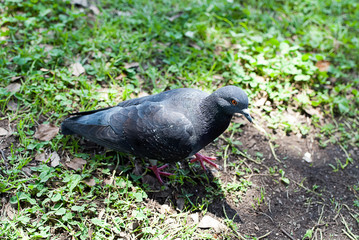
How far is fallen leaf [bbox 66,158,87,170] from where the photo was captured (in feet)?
11.3

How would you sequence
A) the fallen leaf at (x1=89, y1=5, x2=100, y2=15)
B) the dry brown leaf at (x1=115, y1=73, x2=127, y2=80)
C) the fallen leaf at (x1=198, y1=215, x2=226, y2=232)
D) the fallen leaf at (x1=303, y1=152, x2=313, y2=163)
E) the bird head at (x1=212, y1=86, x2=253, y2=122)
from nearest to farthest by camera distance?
the bird head at (x1=212, y1=86, x2=253, y2=122) < the fallen leaf at (x1=198, y1=215, x2=226, y2=232) < the fallen leaf at (x1=303, y1=152, x2=313, y2=163) < the dry brown leaf at (x1=115, y1=73, x2=127, y2=80) < the fallen leaf at (x1=89, y1=5, x2=100, y2=15)

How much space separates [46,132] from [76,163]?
559 millimetres

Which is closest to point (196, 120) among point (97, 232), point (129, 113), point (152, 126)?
point (152, 126)

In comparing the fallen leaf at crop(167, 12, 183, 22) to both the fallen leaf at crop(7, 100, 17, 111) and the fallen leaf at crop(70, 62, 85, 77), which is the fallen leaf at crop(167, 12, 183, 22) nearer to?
the fallen leaf at crop(70, 62, 85, 77)

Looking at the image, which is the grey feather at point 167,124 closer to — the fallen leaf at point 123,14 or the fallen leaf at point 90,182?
the fallen leaf at point 90,182

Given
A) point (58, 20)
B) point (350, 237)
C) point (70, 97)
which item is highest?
point (58, 20)

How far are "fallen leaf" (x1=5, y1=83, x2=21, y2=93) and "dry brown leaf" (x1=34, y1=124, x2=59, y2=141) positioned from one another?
0.65 metres

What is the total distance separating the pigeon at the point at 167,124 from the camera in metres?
3.19

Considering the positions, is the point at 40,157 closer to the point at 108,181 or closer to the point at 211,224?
the point at 108,181

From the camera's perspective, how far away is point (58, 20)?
4891 millimetres

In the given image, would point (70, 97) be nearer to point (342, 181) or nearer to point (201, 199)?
point (201, 199)

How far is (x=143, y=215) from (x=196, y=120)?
113 cm

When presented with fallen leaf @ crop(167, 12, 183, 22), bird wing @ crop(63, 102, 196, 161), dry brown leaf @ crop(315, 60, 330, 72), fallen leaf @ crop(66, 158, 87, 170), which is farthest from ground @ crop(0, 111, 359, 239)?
fallen leaf @ crop(167, 12, 183, 22)

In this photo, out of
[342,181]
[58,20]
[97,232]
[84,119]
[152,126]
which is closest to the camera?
[97,232]
